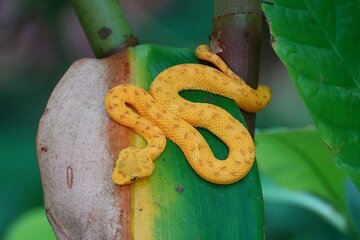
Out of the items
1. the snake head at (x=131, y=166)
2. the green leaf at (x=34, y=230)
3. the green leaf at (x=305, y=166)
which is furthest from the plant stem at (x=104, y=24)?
the green leaf at (x=34, y=230)

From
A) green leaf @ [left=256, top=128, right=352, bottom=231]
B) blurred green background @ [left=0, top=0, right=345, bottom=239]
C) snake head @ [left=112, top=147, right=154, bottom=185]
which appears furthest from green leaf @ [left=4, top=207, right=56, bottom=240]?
snake head @ [left=112, top=147, right=154, bottom=185]

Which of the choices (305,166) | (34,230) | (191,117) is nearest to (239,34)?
(191,117)

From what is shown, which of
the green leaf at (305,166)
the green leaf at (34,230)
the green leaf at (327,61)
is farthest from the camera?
the green leaf at (34,230)

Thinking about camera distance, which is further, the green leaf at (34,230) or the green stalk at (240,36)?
the green leaf at (34,230)

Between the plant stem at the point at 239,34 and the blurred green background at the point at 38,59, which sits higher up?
the plant stem at the point at 239,34

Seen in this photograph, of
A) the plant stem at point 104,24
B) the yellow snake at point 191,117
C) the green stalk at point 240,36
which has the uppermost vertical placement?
the plant stem at point 104,24

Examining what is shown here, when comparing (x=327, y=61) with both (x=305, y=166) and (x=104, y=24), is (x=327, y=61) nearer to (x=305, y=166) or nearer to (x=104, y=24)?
(x=104, y=24)

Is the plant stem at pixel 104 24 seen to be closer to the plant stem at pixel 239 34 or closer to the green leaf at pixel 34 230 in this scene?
the plant stem at pixel 239 34
